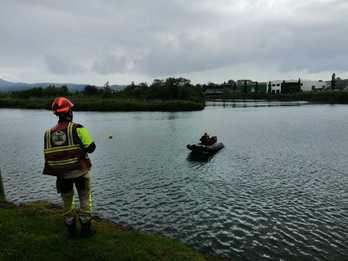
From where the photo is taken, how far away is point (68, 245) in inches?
351

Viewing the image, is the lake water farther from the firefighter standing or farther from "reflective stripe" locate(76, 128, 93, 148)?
"reflective stripe" locate(76, 128, 93, 148)

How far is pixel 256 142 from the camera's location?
1759 inches

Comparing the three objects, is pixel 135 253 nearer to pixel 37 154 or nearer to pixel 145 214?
pixel 145 214

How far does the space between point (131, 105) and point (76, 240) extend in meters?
112

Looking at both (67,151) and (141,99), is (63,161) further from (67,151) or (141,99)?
(141,99)

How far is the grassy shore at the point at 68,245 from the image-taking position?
8445 millimetres

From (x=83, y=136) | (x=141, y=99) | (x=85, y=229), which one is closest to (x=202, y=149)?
(x=85, y=229)

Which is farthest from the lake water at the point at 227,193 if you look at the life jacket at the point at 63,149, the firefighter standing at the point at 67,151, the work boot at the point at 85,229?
the life jacket at the point at 63,149

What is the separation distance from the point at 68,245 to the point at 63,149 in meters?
2.68

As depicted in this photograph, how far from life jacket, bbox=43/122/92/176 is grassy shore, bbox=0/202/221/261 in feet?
6.80

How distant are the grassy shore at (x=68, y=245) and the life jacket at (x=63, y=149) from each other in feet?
6.80

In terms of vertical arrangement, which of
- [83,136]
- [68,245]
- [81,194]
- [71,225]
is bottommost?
[68,245]

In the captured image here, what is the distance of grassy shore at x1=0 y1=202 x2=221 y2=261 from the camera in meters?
8.45

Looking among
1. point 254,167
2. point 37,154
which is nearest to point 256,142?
point 254,167
